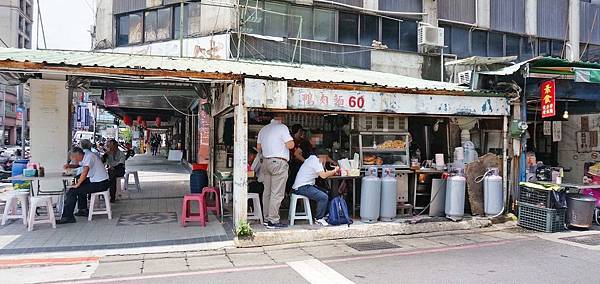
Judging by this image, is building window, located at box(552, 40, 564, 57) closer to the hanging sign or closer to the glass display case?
the hanging sign

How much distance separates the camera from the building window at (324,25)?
618 inches

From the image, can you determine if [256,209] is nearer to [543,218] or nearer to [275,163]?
[275,163]

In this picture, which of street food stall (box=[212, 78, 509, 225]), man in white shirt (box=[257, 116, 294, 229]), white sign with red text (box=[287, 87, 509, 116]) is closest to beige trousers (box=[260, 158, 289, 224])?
man in white shirt (box=[257, 116, 294, 229])

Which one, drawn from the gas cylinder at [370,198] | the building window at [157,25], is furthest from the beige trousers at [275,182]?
the building window at [157,25]

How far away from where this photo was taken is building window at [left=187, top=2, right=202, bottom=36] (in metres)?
14.9

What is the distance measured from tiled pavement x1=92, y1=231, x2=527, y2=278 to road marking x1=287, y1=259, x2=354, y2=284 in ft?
0.83

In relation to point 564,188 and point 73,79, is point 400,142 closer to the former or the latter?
point 564,188

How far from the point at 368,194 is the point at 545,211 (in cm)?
351

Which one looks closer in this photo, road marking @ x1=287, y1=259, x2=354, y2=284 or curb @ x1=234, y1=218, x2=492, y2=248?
road marking @ x1=287, y1=259, x2=354, y2=284

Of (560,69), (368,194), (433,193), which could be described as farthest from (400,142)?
(560,69)

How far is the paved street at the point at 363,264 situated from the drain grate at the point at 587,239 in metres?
0.26

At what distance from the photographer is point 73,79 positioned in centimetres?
980

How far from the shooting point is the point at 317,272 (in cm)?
587

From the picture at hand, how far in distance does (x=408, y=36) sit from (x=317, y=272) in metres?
13.7
